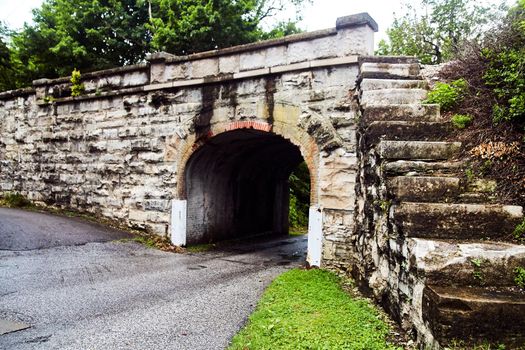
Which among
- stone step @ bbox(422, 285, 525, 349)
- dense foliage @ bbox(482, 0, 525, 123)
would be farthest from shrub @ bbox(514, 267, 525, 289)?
dense foliage @ bbox(482, 0, 525, 123)

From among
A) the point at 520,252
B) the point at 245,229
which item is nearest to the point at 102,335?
the point at 520,252

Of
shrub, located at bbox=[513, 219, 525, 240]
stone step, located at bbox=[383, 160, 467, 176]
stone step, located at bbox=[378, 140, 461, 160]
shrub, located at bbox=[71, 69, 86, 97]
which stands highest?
shrub, located at bbox=[71, 69, 86, 97]

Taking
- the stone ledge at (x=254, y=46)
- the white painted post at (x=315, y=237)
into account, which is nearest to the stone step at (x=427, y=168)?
the white painted post at (x=315, y=237)

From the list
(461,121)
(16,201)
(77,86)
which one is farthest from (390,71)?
(16,201)

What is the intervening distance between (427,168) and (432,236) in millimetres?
885

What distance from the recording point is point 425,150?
4066mm

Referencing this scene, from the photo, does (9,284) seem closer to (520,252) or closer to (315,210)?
(315,210)

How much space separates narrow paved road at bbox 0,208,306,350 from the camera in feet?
11.8

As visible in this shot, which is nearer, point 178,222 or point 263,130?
point 263,130

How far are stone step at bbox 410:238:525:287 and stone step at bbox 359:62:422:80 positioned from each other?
3.51m

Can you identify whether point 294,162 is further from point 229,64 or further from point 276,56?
point 276,56

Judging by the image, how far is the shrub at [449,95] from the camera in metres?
4.98

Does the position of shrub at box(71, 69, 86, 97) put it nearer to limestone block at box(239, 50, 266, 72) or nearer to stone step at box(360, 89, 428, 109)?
limestone block at box(239, 50, 266, 72)

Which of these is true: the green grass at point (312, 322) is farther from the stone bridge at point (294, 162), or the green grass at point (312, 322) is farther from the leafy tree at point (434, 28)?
the leafy tree at point (434, 28)
